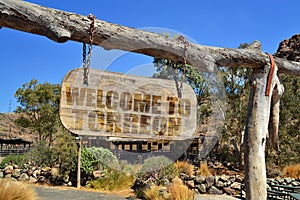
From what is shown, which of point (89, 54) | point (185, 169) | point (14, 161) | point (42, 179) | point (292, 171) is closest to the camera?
point (89, 54)

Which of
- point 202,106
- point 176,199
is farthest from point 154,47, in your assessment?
point 202,106

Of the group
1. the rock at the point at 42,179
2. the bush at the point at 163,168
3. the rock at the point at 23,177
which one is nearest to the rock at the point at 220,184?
the bush at the point at 163,168

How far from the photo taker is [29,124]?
25656 millimetres

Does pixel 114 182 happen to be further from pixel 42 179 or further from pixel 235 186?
pixel 235 186

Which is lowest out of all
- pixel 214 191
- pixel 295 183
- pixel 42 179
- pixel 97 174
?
pixel 42 179

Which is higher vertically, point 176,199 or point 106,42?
point 106,42

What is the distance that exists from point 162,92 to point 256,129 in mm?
1133

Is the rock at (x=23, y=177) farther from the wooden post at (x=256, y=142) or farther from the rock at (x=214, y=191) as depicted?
the wooden post at (x=256, y=142)

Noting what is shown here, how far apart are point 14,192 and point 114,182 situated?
6.73 m

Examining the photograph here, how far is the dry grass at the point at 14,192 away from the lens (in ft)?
19.9

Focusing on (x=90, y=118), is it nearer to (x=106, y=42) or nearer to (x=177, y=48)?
(x=106, y=42)

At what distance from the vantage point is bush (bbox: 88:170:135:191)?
12.5 meters

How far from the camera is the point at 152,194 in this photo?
9.72 m

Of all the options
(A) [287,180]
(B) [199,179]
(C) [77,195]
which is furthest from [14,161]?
(A) [287,180]
